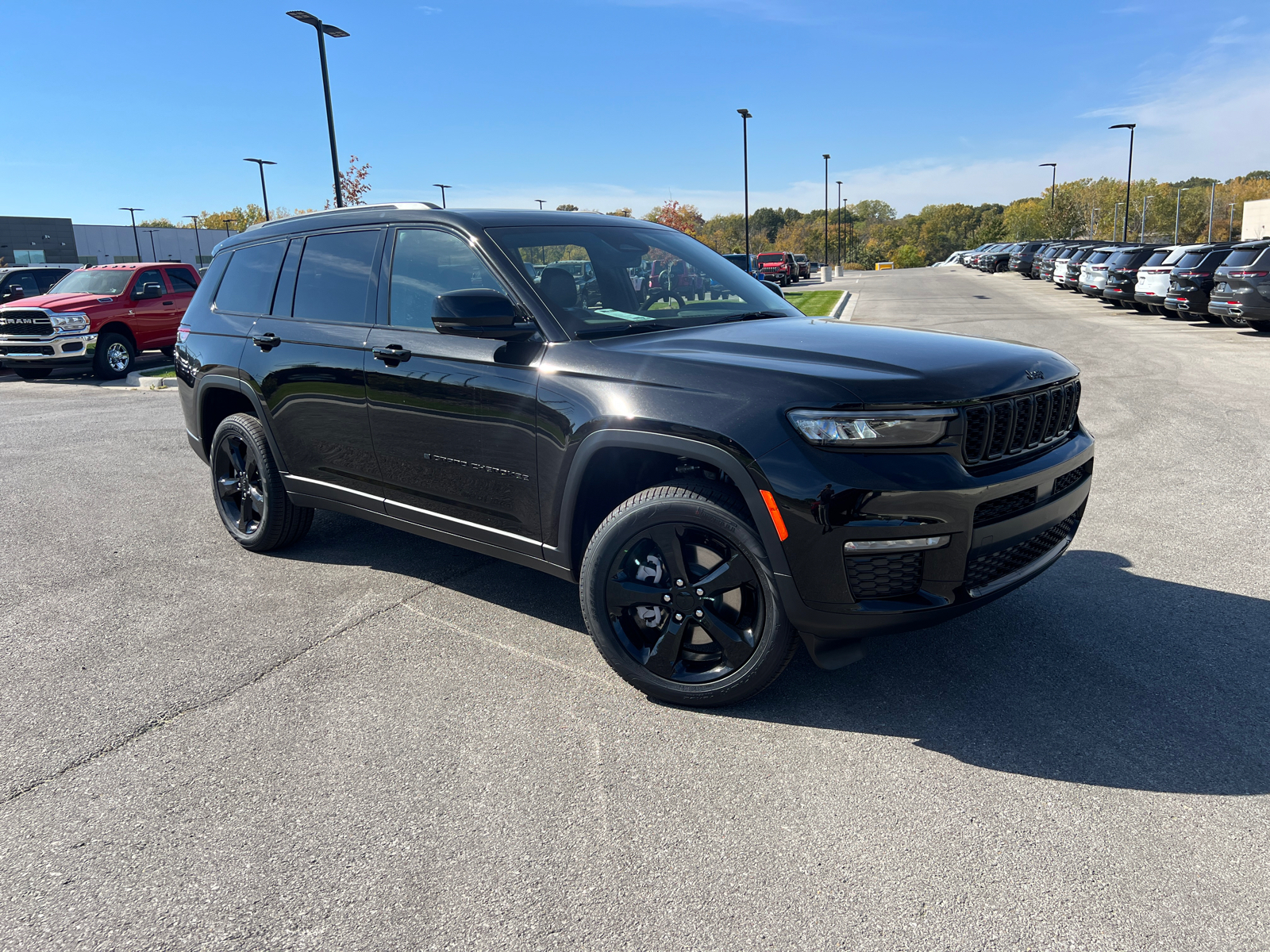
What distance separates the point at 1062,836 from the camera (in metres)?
2.65

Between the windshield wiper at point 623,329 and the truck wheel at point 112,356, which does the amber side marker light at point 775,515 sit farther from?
the truck wheel at point 112,356

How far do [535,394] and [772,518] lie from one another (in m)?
1.17

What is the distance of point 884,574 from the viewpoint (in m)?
3.04

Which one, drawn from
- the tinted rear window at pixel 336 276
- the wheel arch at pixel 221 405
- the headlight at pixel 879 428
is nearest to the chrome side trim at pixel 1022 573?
the headlight at pixel 879 428

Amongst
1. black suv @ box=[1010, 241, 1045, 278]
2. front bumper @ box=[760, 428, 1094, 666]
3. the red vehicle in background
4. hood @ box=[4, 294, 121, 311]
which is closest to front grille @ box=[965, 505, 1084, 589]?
front bumper @ box=[760, 428, 1094, 666]

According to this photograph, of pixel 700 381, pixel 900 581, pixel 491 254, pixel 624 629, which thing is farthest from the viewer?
pixel 491 254

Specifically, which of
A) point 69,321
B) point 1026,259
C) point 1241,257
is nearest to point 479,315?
point 69,321

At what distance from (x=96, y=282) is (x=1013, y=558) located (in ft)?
60.9

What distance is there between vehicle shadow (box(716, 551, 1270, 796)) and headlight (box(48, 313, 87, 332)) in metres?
16.6

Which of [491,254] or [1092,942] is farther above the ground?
[491,254]

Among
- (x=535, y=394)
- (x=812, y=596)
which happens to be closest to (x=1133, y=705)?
(x=812, y=596)

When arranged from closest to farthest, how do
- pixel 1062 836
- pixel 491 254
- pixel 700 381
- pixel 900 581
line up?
pixel 1062 836, pixel 900 581, pixel 700 381, pixel 491 254

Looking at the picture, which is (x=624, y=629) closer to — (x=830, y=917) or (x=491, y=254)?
(x=830, y=917)

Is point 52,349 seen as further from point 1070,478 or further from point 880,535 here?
point 1070,478
